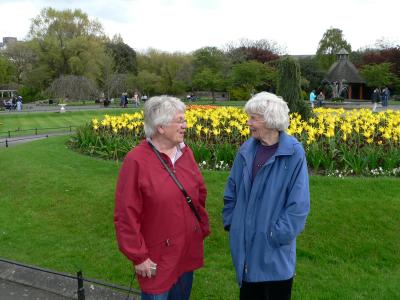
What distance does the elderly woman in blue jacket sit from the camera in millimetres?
3145

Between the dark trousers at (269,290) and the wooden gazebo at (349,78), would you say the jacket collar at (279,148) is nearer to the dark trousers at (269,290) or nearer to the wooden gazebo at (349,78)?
the dark trousers at (269,290)

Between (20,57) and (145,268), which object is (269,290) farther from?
(20,57)

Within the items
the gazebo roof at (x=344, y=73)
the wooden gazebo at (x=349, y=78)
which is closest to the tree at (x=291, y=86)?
the wooden gazebo at (x=349, y=78)

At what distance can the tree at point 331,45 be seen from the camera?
219ft

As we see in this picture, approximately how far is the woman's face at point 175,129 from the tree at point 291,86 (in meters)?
10.8

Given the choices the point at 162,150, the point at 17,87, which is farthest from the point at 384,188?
the point at 17,87

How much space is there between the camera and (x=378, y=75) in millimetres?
44469

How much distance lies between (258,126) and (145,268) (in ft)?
4.29

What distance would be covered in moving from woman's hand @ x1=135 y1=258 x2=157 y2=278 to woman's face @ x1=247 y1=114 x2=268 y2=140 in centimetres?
120

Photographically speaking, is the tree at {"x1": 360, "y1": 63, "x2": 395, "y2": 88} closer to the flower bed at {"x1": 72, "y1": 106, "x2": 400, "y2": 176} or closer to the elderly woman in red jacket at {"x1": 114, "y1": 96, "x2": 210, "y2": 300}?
the flower bed at {"x1": 72, "y1": 106, "x2": 400, "y2": 176}

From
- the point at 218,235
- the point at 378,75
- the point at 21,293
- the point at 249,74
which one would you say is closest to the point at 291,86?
the point at 218,235

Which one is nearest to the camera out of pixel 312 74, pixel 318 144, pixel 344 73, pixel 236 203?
pixel 236 203

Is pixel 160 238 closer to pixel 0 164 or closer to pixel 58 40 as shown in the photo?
pixel 0 164

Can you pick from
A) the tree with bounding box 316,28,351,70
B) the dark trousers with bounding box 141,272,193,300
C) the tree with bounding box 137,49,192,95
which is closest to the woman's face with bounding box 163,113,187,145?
the dark trousers with bounding box 141,272,193,300
